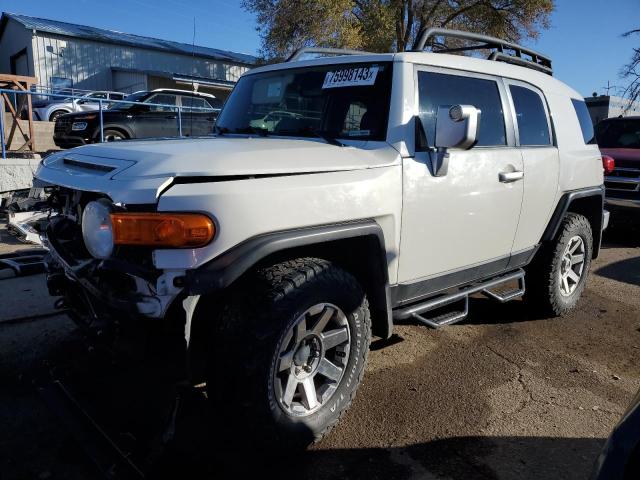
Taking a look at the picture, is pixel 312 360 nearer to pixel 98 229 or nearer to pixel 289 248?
pixel 289 248

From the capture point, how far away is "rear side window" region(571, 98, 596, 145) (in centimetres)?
472

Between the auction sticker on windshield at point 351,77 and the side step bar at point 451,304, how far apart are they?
1406 mm

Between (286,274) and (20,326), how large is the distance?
2682mm

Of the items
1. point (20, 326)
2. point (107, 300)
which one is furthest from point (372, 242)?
point (20, 326)

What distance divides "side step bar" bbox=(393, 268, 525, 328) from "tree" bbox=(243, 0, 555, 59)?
15.9 m

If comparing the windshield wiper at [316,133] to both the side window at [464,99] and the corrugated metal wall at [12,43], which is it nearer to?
the side window at [464,99]

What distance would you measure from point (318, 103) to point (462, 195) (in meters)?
1.09

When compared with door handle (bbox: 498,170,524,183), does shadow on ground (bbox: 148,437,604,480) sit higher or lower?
lower

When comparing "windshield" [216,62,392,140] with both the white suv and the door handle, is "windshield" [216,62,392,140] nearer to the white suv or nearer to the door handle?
the white suv

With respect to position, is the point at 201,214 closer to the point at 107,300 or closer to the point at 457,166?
the point at 107,300

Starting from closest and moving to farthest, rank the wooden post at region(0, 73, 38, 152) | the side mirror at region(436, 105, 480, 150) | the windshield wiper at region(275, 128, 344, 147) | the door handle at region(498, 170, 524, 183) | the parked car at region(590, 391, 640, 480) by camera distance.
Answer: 1. the parked car at region(590, 391, 640, 480)
2. the side mirror at region(436, 105, 480, 150)
3. the windshield wiper at region(275, 128, 344, 147)
4. the door handle at region(498, 170, 524, 183)
5. the wooden post at region(0, 73, 38, 152)

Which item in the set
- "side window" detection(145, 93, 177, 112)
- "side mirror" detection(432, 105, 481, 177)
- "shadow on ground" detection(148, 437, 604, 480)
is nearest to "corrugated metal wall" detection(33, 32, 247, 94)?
"side window" detection(145, 93, 177, 112)

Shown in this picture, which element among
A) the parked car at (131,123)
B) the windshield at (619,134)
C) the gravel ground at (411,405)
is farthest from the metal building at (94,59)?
the gravel ground at (411,405)

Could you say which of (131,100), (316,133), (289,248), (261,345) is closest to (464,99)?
(316,133)
